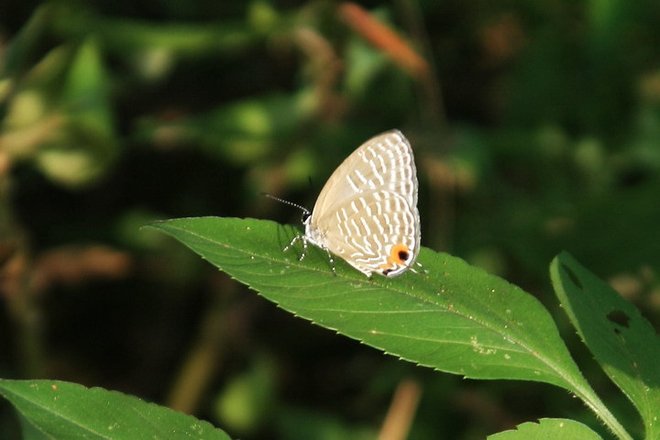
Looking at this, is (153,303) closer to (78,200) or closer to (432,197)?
(78,200)

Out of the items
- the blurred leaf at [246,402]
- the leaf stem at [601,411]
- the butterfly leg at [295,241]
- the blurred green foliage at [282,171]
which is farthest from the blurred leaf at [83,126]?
the leaf stem at [601,411]

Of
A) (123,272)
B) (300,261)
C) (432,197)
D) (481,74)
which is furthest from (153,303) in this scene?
(300,261)

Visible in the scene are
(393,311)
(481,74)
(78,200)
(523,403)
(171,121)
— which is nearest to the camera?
(393,311)

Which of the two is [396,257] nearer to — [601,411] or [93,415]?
[601,411]

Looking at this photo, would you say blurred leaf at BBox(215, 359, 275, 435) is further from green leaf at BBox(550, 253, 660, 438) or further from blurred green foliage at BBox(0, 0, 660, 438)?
green leaf at BBox(550, 253, 660, 438)

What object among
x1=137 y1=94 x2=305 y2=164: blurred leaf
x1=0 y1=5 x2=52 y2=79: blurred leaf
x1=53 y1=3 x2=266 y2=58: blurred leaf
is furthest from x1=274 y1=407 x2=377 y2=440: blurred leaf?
x1=0 y1=5 x2=52 y2=79: blurred leaf
